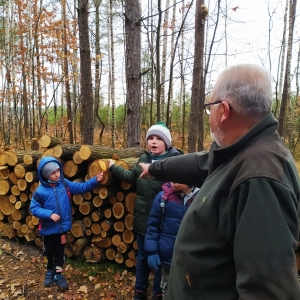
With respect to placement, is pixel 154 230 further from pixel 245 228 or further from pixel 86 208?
pixel 245 228

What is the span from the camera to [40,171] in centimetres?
344

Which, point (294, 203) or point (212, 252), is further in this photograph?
point (212, 252)

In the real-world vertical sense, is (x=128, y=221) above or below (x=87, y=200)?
below

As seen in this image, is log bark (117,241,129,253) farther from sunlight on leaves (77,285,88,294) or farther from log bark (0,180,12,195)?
log bark (0,180,12,195)

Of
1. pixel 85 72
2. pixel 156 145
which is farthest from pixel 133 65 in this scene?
pixel 156 145

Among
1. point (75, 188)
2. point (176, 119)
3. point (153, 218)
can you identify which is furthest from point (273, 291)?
point (176, 119)

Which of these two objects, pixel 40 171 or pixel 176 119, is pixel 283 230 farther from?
pixel 176 119

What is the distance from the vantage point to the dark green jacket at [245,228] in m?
1.06

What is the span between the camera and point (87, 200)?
401 cm

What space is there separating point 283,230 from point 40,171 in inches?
120

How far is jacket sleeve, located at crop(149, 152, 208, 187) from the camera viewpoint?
2119mm

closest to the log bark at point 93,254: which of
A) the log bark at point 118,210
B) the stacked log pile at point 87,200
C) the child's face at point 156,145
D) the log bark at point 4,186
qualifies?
the stacked log pile at point 87,200

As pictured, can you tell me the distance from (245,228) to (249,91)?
63 centimetres

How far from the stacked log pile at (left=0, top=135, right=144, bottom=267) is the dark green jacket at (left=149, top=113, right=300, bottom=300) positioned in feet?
7.54
